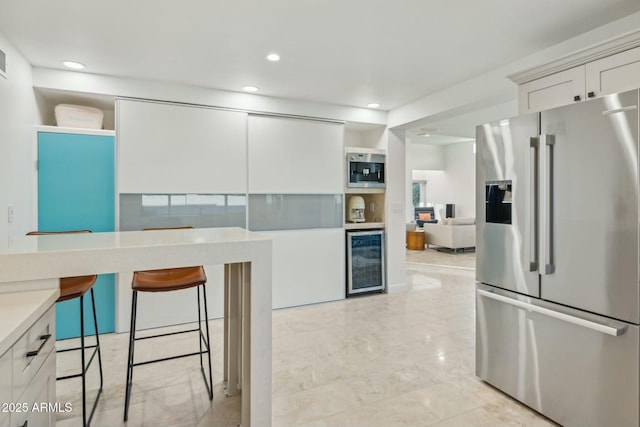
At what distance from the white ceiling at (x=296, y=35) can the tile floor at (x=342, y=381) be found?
2450 mm

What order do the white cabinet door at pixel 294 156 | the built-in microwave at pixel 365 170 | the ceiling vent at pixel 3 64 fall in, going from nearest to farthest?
the ceiling vent at pixel 3 64
the white cabinet door at pixel 294 156
the built-in microwave at pixel 365 170

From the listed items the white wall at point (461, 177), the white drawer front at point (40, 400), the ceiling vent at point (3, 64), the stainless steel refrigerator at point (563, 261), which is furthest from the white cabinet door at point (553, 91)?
the white wall at point (461, 177)

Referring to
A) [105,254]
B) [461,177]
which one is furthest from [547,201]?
[461,177]

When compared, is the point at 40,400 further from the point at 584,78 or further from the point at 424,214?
the point at 424,214

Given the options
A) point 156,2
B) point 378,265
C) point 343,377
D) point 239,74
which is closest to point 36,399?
point 343,377

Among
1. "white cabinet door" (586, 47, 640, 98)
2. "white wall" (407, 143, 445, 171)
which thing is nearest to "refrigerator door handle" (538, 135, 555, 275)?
"white cabinet door" (586, 47, 640, 98)

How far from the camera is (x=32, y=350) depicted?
117cm

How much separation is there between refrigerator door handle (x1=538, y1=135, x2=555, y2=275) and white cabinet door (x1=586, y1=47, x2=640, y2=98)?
0.44m

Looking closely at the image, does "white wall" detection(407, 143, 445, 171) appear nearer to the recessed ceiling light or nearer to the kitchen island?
the recessed ceiling light

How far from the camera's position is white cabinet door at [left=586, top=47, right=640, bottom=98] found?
184 centimetres

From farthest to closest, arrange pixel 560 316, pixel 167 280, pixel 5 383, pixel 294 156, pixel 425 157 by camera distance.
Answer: pixel 425 157 < pixel 294 156 < pixel 167 280 < pixel 560 316 < pixel 5 383

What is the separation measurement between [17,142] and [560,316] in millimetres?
3966

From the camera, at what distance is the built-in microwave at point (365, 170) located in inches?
175

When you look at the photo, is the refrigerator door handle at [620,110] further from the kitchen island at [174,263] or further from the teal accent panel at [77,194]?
the teal accent panel at [77,194]
